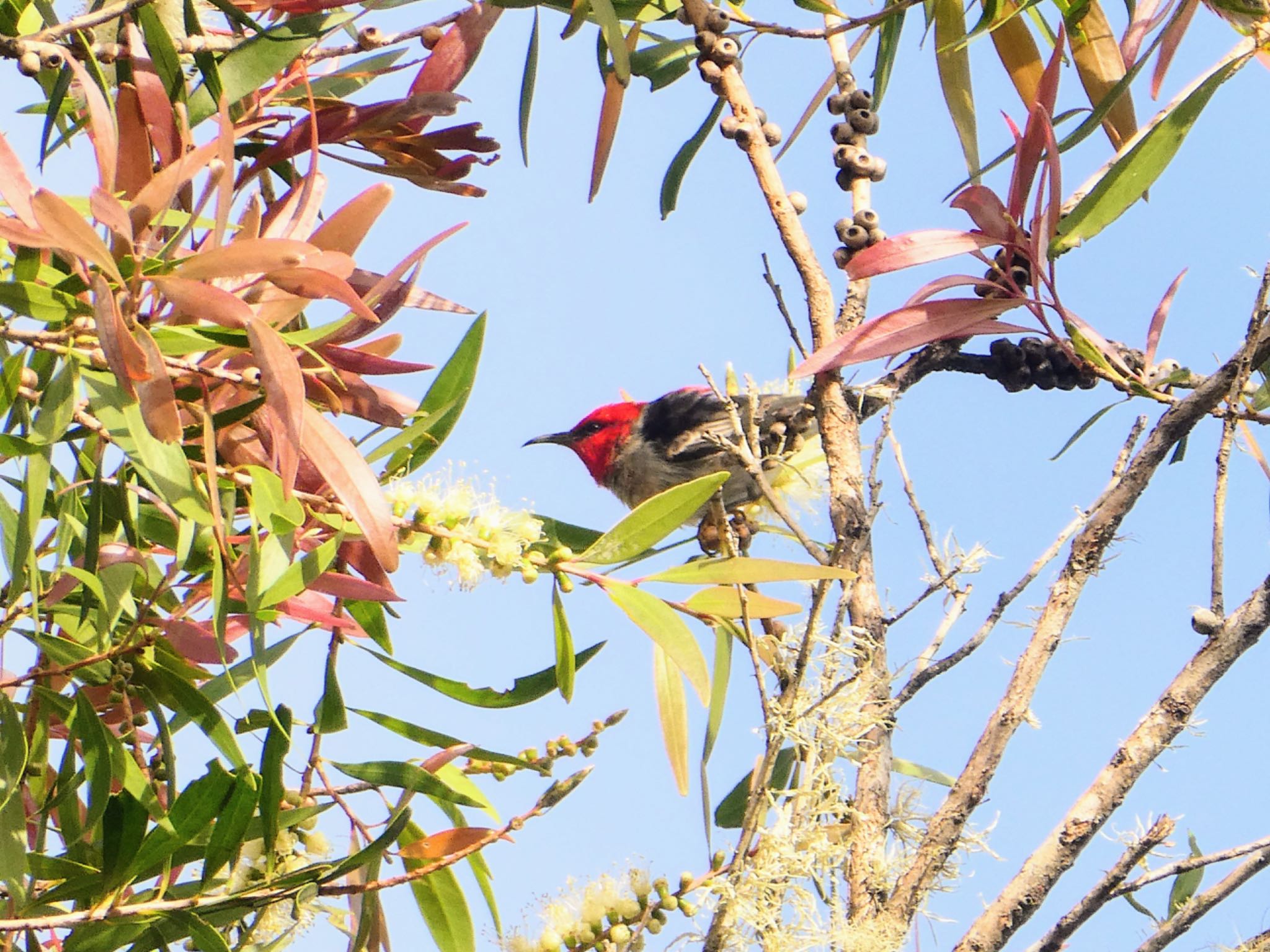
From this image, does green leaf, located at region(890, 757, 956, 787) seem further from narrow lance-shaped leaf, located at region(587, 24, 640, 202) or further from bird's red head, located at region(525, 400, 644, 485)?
bird's red head, located at region(525, 400, 644, 485)

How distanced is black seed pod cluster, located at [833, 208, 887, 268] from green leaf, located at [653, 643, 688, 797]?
0.60 meters

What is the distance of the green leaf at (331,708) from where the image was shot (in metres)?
1.55

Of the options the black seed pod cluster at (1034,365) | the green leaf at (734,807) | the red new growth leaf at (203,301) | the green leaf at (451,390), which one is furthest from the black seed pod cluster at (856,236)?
the red new growth leaf at (203,301)

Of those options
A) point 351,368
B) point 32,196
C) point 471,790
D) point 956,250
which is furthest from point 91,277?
point 956,250

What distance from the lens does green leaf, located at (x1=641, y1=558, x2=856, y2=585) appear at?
4.60 feet

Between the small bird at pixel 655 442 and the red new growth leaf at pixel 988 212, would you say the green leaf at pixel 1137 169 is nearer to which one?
the red new growth leaf at pixel 988 212

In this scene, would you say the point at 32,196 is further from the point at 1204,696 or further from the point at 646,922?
the point at 1204,696

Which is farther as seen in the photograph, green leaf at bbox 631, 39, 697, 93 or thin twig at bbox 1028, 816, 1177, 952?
green leaf at bbox 631, 39, 697, 93

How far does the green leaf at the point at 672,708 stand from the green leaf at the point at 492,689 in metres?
0.10

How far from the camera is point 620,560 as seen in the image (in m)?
1.46

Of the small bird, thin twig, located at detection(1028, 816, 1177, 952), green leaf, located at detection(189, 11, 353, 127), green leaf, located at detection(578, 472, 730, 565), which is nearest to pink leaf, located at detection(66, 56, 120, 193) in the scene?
green leaf, located at detection(189, 11, 353, 127)

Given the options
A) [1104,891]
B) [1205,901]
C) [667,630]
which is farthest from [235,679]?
[1205,901]

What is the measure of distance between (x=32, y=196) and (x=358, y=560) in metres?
0.59

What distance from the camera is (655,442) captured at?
11.9 feet
